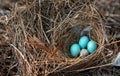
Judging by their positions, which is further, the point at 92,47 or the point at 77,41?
the point at 77,41

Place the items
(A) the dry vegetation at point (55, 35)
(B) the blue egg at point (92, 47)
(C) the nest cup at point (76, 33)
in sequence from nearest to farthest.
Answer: (A) the dry vegetation at point (55, 35)
(B) the blue egg at point (92, 47)
(C) the nest cup at point (76, 33)

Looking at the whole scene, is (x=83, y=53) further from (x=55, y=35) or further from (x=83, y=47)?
(x=55, y=35)

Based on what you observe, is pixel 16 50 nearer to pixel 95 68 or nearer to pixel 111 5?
pixel 95 68

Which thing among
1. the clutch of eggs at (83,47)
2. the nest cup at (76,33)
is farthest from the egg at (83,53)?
the nest cup at (76,33)

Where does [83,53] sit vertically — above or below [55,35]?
below

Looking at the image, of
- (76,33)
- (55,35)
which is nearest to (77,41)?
(76,33)

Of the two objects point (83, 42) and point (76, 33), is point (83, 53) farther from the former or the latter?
point (76, 33)

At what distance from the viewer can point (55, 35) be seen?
2.32 metres

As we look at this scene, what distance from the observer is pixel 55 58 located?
2.14m

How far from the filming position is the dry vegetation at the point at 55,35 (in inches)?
84.3

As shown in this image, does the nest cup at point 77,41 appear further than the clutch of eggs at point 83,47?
No

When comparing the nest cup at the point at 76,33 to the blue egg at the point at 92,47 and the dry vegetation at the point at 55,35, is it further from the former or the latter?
the blue egg at the point at 92,47

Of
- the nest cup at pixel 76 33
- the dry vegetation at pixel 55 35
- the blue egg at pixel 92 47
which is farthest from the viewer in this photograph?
the nest cup at pixel 76 33

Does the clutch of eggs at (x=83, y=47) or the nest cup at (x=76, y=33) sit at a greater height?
the nest cup at (x=76, y=33)
